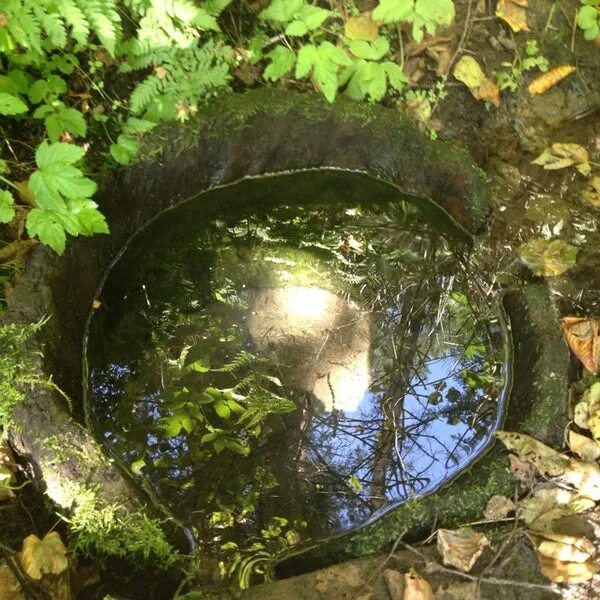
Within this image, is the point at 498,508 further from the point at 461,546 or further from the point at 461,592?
the point at 461,592

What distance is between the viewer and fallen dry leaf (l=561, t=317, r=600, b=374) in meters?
2.83

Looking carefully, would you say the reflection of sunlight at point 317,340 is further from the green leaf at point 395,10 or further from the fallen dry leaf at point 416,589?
the green leaf at point 395,10

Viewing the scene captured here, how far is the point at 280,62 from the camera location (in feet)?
10.9

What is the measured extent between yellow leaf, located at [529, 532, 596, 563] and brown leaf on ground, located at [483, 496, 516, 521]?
17cm

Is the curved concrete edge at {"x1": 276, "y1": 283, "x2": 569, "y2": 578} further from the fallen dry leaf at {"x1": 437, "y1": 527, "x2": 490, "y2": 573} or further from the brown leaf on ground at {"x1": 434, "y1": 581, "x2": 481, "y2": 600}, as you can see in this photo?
the brown leaf on ground at {"x1": 434, "y1": 581, "x2": 481, "y2": 600}

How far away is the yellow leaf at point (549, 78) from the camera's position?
3.63 metres

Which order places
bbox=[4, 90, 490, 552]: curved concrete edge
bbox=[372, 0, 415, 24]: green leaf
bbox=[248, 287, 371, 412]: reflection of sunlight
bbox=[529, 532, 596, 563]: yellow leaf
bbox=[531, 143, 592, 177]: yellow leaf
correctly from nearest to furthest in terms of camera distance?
bbox=[529, 532, 596, 563]: yellow leaf → bbox=[4, 90, 490, 552]: curved concrete edge → bbox=[372, 0, 415, 24]: green leaf → bbox=[248, 287, 371, 412]: reflection of sunlight → bbox=[531, 143, 592, 177]: yellow leaf

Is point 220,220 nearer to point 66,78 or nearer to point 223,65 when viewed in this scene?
point 223,65

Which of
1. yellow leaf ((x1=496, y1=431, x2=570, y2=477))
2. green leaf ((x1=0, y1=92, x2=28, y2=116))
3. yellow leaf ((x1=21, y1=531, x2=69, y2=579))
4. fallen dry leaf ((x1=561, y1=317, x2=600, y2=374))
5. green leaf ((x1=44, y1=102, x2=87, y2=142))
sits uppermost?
green leaf ((x1=44, y1=102, x2=87, y2=142))

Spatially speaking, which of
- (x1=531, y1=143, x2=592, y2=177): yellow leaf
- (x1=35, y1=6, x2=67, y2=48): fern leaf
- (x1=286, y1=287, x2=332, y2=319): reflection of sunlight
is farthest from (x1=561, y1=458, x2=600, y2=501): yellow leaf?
(x1=35, y1=6, x2=67, y2=48): fern leaf

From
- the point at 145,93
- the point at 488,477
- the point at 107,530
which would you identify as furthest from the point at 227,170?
the point at 488,477

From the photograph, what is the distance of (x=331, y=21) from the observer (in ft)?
11.6

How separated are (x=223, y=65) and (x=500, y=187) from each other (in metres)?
1.85

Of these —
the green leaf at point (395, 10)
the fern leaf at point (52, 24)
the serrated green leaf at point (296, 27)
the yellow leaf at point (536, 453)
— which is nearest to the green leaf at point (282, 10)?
the serrated green leaf at point (296, 27)
